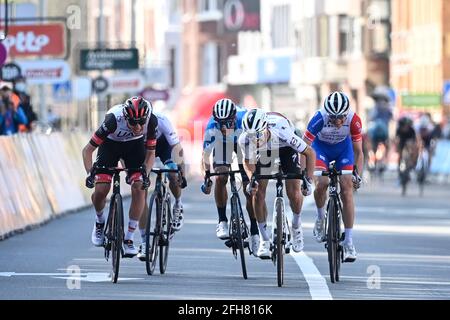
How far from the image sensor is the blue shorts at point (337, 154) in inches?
→ 776

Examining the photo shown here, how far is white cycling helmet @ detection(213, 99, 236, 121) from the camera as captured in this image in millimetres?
19000

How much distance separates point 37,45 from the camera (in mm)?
43438

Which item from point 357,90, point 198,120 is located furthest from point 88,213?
point 198,120

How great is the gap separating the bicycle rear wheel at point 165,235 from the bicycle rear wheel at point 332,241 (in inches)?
63.4

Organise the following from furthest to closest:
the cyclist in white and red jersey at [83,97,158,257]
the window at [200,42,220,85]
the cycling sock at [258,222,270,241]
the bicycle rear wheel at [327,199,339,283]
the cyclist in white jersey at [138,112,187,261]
→ 1. the window at [200,42,220,85]
2. the cyclist in white jersey at [138,112,187,261]
3. the cycling sock at [258,222,270,241]
4. the cyclist in white and red jersey at [83,97,158,257]
5. the bicycle rear wheel at [327,199,339,283]

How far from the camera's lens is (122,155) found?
1905 cm

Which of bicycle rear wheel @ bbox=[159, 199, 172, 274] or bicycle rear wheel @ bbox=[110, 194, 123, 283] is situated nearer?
bicycle rear wheel @ bbox=[110, 194, 123, 283]

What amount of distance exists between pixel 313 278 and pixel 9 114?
15.7m

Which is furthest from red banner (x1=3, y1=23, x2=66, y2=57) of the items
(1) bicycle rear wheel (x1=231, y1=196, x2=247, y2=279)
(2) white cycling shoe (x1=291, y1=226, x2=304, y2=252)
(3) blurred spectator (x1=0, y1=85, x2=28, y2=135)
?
(2) white cycling shoe (x1=291, y1=226, x2=304, y2=252)

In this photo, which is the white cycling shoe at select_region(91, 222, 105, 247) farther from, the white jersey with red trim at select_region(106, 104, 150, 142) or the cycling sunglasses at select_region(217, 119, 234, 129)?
the cycling sunglasses at select_region(217, 119, 234, 129)

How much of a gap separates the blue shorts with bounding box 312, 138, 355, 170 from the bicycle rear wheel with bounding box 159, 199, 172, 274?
1464 mm

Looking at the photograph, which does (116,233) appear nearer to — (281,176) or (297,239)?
(281,176)
